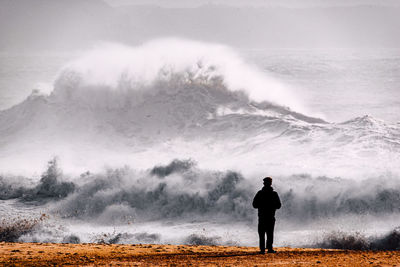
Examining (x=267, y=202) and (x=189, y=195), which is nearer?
(x=267, y=202)

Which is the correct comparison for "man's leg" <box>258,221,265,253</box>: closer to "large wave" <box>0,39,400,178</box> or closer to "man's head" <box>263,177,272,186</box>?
"man's head" <box>263,177,272,186</box>

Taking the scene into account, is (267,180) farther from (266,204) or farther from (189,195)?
(189,195)

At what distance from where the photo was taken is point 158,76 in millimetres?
26547

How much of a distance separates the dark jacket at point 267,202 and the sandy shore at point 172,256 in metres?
0.59

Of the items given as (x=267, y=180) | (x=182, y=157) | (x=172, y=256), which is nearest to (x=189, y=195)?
(x=182, y=157)

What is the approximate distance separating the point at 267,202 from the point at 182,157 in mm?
10767

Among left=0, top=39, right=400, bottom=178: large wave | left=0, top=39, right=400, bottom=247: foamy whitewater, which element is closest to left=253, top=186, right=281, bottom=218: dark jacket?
left=0, top=39, right=400, bottom=247: foamy whitewater

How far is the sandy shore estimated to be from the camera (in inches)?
313

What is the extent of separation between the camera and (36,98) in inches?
1057

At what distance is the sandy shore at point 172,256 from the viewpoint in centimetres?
794

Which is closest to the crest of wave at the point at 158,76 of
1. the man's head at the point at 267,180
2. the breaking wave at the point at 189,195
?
the breaking wave at the point at 189,195

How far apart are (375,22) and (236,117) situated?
43578mm

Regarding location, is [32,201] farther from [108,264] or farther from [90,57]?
[90,57]

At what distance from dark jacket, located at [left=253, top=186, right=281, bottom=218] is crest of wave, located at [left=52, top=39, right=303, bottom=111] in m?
17.5
